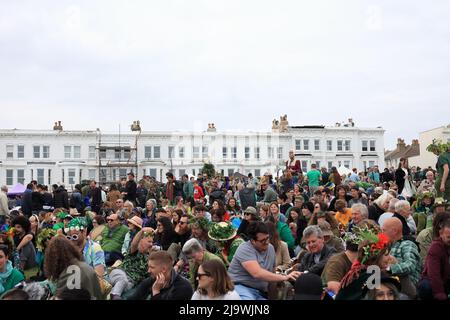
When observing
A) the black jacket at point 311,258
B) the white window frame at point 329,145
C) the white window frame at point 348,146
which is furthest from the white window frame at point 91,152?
the black jacket at point 311,258

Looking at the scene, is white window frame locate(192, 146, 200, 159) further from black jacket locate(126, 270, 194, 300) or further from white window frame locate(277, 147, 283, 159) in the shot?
black jacket locate(126, 270, 194, 300)

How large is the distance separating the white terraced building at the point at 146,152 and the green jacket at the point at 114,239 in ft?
196

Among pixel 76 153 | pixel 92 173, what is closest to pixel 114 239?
pixel 92 173

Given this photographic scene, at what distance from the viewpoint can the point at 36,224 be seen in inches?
563

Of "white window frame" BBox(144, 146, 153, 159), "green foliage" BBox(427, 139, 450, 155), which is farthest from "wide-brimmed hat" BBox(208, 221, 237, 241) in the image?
Answer: "white window frame" BBox(144, 146, 153, 159)

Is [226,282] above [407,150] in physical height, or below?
below

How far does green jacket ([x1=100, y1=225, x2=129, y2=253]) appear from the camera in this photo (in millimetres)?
12203

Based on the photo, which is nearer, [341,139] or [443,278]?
[443,278]

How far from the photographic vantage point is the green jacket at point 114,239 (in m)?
12.2

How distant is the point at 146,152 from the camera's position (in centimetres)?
7812

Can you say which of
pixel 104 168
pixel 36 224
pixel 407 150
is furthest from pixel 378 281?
pixel 407 150

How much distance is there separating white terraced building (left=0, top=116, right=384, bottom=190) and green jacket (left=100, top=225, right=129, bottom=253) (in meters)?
59.7

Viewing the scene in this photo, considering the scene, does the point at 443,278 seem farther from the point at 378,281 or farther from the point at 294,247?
the point at 294,247
